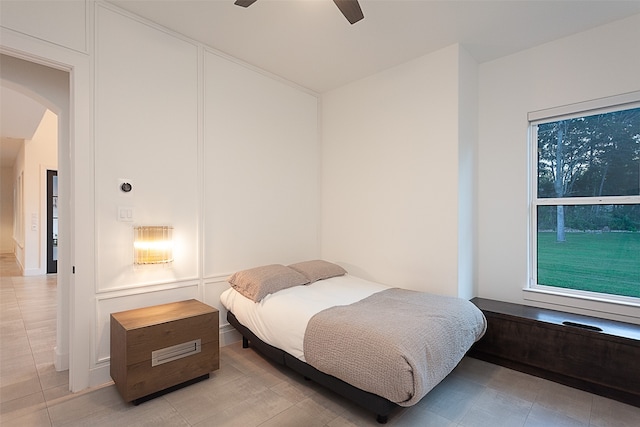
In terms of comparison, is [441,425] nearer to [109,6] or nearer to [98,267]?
[98,267]

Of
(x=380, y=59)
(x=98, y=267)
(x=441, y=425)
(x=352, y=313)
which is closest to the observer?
(x=441, y=425)

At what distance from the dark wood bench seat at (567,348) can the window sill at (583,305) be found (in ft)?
0.36

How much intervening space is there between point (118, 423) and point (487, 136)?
13.3 ft

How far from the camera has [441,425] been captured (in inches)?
76.2

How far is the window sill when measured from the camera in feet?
8.40

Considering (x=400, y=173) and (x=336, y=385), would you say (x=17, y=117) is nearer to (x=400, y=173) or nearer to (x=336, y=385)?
(x=400, y=173)

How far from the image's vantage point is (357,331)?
1.97 metres

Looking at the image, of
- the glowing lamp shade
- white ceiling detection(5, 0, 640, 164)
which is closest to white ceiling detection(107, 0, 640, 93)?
white ceiling detection(5, 0, 640, 164)

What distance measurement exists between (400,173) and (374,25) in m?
1.48

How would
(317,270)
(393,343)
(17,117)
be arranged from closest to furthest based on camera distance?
(393,343)
(317,270)
(17,117)

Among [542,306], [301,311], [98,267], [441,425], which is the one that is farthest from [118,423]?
[542,306]

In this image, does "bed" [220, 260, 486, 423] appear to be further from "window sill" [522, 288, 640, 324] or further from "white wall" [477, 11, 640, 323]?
"white wall" [477, 11, 640, 323]

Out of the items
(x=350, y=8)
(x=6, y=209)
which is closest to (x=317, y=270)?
(x=350, y=8)

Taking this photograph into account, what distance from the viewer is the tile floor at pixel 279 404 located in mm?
1979
